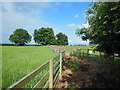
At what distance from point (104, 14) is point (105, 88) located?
10.3ft

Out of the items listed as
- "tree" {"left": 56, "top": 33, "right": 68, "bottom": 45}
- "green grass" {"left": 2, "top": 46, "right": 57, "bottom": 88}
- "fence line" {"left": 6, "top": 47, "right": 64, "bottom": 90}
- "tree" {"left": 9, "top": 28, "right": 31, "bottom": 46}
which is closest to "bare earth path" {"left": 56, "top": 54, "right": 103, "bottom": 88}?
"fence line" {"left": 6, "top": 47, "right": 64, "bottom": 90}

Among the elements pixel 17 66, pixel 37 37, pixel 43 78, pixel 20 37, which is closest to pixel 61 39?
pixel 37 37

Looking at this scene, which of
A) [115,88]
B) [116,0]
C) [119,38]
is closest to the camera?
[116,0]

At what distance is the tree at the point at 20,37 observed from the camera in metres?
56.2

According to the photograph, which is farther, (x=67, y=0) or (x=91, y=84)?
(x=67, y=0)

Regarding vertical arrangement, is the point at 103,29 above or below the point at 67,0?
below

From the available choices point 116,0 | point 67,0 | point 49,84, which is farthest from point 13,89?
point 67,0

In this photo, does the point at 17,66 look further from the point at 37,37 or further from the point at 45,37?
the point at 37,37

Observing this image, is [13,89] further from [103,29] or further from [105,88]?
[103,29]

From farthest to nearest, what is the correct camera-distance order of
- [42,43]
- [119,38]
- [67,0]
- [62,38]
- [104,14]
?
[62,38], [42,43], [67,0], [119,38], [104,14]

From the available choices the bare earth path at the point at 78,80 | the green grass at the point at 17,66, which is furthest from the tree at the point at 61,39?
the bare earth path at the point at 78,80

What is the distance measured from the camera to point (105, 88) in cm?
381

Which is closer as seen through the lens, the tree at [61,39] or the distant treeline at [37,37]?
the distant treeline at [37,37]

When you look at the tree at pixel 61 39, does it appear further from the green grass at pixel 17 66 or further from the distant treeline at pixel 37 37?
the green grass at pixel 17 66
